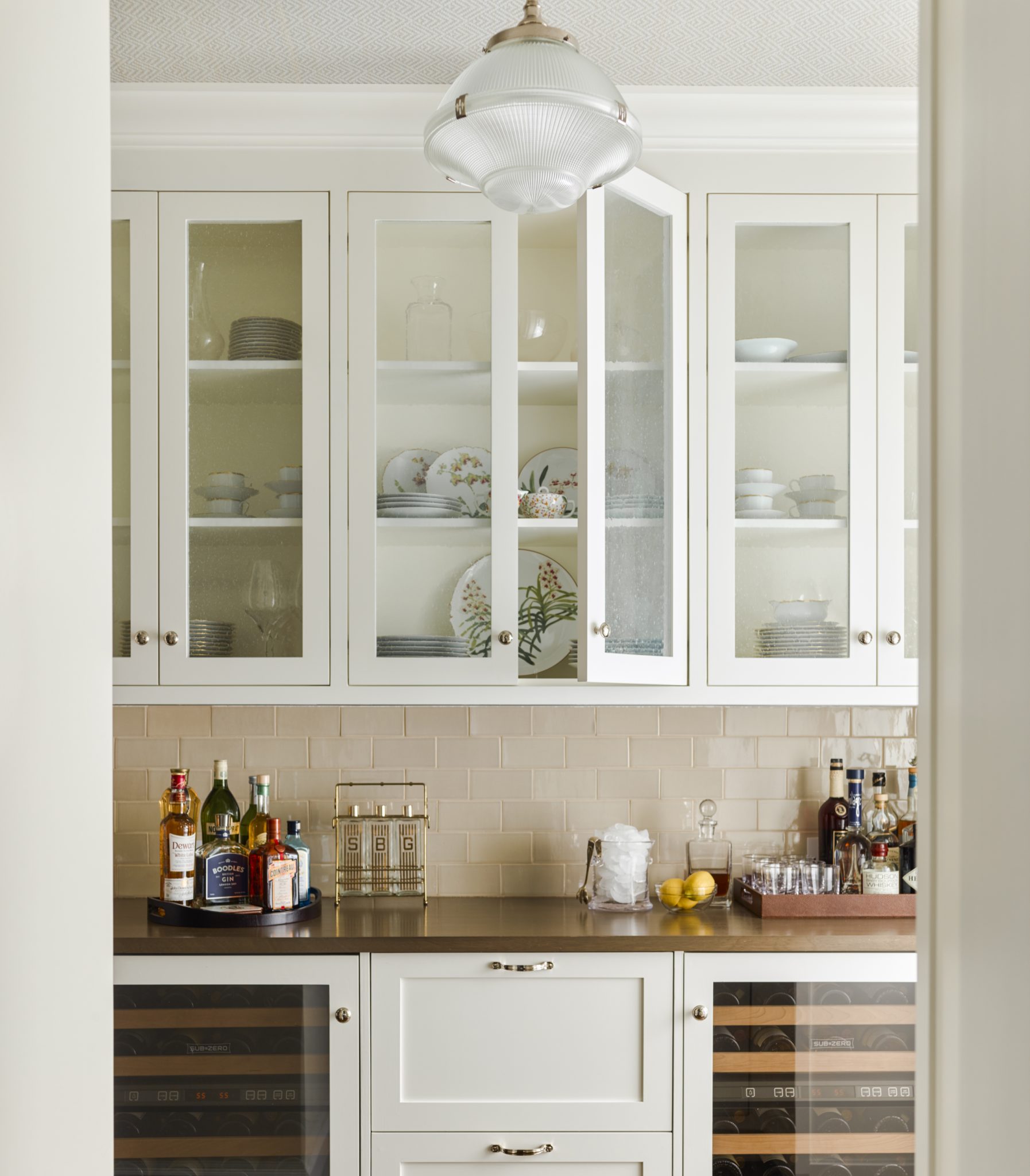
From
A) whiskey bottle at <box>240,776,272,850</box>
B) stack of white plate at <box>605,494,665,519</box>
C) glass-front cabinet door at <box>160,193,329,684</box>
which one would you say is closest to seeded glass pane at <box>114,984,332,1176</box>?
whiskey bottle at <box>240,776,272,850</box>

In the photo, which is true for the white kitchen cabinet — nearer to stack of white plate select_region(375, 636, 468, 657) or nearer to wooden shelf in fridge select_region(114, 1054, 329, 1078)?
stack of white plate select_region(375, 636, 468, 657)

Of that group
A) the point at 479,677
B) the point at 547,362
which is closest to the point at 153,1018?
the point at 479,677

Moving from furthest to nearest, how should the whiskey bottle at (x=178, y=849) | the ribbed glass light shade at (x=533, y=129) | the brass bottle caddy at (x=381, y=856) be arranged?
1. the brass bottle caddy at (x=381, y=856)
2. the whiskey bottle at (x=178, y=849)
3. the ribbed glass light shade at (x=533, y=129)

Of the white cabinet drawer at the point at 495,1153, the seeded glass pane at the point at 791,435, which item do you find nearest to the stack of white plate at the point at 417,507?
the seeded glass pane at the point at 791,435

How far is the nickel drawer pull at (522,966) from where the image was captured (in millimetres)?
1986

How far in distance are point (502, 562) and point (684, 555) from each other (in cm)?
38

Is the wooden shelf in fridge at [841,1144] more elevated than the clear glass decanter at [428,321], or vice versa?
the clear glass decanter at [428,321]

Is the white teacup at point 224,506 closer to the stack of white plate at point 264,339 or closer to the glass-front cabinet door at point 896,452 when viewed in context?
the stack of white plate at point 264,339

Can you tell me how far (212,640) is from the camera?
220 centimetres

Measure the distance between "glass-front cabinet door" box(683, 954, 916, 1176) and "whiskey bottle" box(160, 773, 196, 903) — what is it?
1.02m

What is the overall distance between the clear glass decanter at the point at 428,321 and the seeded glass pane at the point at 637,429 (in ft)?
1.30

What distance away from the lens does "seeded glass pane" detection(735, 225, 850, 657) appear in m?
2.23
